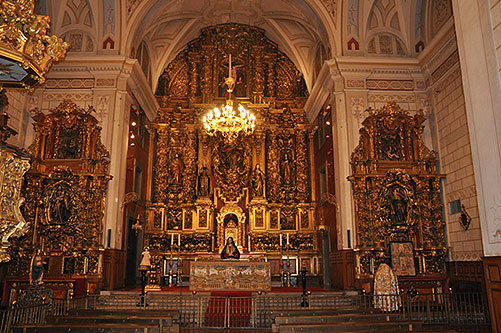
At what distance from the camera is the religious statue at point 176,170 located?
17.7m

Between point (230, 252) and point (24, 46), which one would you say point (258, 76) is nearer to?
point (230, 252)

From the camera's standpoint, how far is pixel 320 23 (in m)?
14.9

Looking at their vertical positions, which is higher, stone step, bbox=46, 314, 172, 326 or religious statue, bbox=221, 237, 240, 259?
religious statue, bbox=221, 237, 240, 259

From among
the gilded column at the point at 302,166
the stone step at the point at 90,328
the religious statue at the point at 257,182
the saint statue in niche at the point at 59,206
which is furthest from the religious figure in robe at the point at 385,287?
the saint statue in niche at the point at 59,206

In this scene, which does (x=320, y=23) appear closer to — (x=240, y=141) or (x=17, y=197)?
(x=240, y=141)

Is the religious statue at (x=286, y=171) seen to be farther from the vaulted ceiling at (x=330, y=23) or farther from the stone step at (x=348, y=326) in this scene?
the stone step at (x=348, y=326)

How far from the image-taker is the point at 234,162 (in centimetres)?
1791

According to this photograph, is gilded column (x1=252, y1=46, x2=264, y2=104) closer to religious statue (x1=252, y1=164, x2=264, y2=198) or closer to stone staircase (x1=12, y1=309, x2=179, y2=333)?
religious statue (x1=252, y1=164, x2=264, y2=198)

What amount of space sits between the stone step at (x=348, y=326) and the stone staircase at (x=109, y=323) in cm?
169

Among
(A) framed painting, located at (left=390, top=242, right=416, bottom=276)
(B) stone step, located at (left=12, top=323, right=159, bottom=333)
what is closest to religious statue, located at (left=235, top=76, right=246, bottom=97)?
(A) framed painting, located at (left=390, top=242, right=416, bottom=276)

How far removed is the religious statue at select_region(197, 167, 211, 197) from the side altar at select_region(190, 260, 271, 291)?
214 inches

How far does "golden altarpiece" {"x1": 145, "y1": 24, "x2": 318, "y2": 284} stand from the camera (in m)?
16.9

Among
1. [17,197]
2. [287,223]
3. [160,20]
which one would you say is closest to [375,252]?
[287,223]

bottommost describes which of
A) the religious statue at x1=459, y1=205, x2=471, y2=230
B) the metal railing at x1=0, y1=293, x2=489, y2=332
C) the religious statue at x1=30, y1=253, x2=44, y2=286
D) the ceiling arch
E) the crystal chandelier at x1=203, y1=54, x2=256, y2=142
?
the metal railing at x1=0, y1=293, x2=489, y2=332
